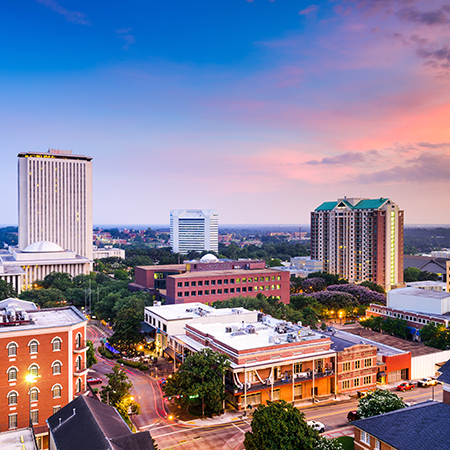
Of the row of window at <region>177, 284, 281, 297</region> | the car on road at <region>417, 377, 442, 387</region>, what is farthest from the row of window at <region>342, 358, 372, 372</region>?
the row of window at <region>177, 284, 281, 297</region>

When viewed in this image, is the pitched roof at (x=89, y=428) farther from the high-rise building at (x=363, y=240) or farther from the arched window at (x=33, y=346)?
the high-rise building at (x=363, y=240)

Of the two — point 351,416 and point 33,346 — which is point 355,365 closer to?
point 351,416

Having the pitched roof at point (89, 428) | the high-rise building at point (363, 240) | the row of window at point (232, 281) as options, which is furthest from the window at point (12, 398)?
the high-rise building at point (363, 240)

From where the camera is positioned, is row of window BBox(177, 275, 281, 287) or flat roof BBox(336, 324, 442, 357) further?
row of window BBox(177, 275, 281, 287)

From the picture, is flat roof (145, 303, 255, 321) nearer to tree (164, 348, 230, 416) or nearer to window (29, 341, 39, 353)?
tree (164, 348, 230, 416)

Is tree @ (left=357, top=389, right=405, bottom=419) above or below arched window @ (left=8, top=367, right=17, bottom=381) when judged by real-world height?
below
